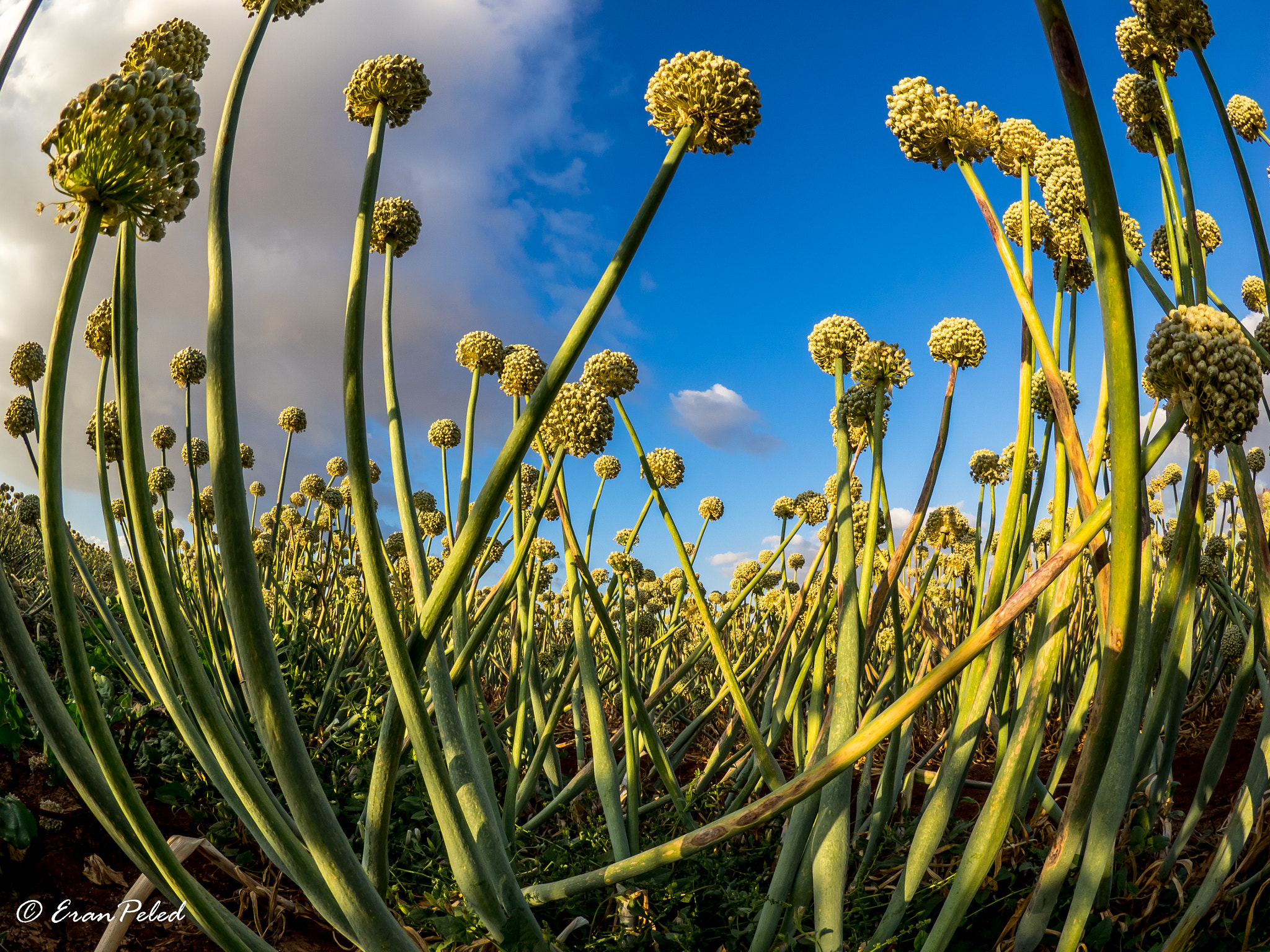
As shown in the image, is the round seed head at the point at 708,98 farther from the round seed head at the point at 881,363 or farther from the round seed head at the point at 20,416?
the round seed head at the point at 20,416

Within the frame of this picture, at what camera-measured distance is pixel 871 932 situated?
4.96 ft

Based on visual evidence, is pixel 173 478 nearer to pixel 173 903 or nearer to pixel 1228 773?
pixel 173 903

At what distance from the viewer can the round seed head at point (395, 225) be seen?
1614 mm

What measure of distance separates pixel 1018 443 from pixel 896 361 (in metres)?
0.35

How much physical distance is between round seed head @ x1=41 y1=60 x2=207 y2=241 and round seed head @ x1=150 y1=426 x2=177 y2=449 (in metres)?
3.15

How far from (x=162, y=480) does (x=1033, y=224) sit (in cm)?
386

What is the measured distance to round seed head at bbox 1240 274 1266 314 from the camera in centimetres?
263

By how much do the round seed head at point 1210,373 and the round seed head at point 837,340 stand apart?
2.37ft

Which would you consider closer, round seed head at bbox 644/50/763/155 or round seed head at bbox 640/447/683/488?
round seed head at bbox 644/50/763/155

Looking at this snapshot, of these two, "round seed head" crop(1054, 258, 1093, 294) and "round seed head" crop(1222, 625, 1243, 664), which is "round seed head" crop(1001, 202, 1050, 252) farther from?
"round seed head" crop(1222, 625, 1243, 664)

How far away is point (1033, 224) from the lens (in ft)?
5.74

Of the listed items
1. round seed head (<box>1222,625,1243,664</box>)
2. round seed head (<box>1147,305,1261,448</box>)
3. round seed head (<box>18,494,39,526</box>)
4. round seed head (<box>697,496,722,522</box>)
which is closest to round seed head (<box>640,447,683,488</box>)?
round seed head (<box>697,496,722,522</box>)

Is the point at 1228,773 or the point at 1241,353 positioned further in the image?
the point at 1228,773

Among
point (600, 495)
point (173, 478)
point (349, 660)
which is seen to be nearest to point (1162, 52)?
point (600, 495)
